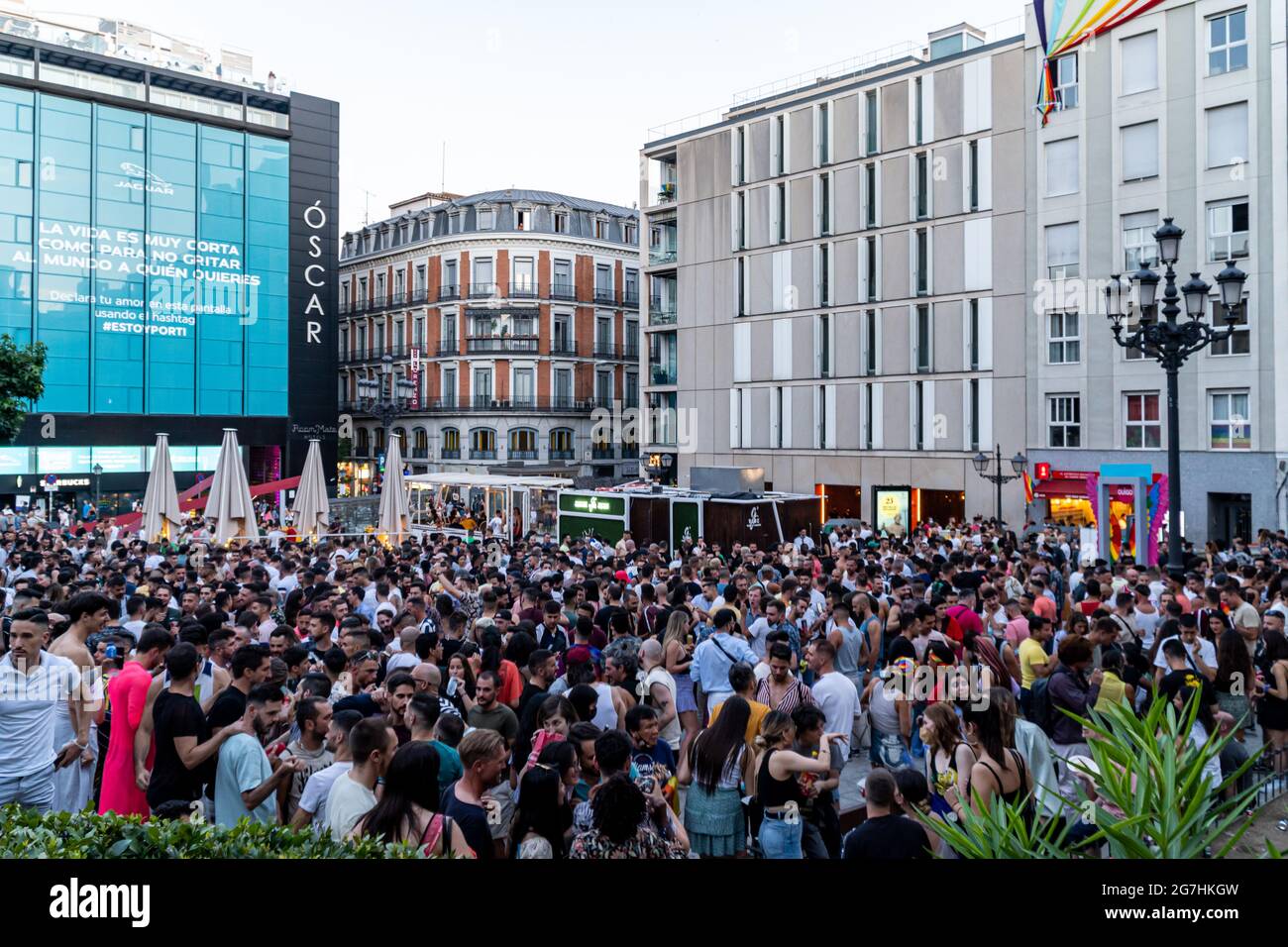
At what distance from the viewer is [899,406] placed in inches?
1426

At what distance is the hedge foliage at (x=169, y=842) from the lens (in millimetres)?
3918

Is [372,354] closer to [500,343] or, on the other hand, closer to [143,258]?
[500,343]

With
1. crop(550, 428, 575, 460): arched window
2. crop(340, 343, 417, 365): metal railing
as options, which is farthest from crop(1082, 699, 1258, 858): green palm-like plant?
crop(340, 343, 417, 365): metal railing

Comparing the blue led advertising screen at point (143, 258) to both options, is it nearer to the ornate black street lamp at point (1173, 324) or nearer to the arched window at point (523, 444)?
the arched window at point (523, 444)

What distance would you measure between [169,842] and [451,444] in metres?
53.5

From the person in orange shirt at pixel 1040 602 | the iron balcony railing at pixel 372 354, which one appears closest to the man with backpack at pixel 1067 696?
the person in orange shirt at pixel 1040 602

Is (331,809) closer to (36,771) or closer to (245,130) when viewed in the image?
(36,771)

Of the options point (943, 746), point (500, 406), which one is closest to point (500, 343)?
point (500, 406)

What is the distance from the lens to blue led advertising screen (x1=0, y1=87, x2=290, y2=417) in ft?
137

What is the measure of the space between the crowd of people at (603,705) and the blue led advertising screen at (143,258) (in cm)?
3591

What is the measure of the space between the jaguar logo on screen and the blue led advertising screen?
48 millimetres

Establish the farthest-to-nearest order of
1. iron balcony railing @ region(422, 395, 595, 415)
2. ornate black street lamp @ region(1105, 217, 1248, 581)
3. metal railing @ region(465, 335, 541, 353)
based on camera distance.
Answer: metal railing @ region(465, 335, 541, 353) → iron balcony railing @ region(422, 395, 595, 415) → ornate black street lamp @ region(1105, 217, 1248, 581)

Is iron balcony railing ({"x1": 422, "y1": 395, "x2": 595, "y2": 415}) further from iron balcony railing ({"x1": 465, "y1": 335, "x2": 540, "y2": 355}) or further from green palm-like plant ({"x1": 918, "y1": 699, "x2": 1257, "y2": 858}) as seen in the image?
green palm-like plant ({"x1": 918, "y1": 699, "x2": 1257, "y2": 858})
